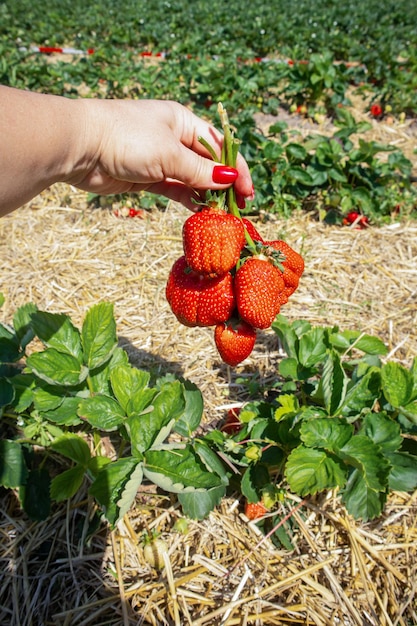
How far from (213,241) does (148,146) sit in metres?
0.56

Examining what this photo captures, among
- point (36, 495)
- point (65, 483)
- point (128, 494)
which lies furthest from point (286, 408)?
point (36, 495)

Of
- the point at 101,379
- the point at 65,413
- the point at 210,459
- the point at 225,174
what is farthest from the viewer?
the point at 101,379

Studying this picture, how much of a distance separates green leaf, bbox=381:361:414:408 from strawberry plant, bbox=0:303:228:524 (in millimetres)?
667

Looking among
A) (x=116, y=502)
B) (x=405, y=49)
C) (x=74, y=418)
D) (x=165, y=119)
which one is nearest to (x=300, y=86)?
(x=405, y=49)

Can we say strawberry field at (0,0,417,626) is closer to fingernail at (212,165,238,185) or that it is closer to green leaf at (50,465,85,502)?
green leaf at (50,465,85,502)

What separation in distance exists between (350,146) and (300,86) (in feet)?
6.39

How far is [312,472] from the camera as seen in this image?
1502 mm

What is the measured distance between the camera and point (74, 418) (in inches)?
71.6

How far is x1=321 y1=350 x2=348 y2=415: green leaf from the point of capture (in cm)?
160

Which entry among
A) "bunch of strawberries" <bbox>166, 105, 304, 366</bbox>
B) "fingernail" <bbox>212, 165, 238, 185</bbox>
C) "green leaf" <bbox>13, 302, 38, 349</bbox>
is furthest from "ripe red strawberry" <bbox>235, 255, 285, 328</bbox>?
"green leaf" <bbox>13, 302, 38, 349</bbox>

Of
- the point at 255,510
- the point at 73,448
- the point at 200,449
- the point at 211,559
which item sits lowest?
the point at 211,559

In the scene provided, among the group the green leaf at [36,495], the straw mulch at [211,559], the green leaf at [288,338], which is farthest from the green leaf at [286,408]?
the green leaf at [36,495]

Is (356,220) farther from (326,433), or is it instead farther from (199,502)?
(199,502)

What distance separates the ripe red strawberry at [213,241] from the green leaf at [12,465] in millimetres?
1083
